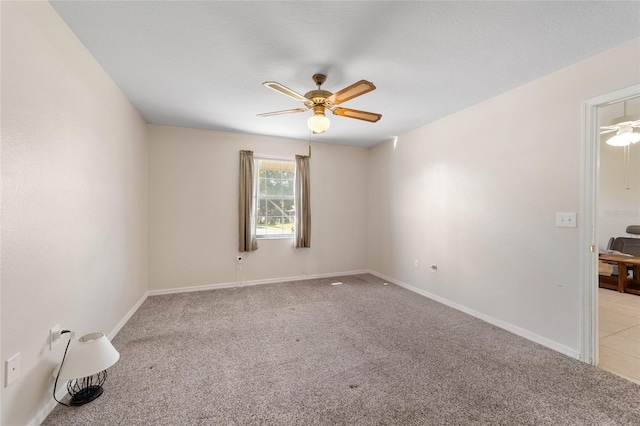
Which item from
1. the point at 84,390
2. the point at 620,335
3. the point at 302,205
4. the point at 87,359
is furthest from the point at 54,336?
the point at 620,335

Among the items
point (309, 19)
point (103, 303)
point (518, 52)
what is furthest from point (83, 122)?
point (518, 52)

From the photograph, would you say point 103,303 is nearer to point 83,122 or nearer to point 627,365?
point 83,122

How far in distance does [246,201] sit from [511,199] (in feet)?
11.5

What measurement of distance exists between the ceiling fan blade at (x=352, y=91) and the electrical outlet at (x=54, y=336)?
2554 millimetres

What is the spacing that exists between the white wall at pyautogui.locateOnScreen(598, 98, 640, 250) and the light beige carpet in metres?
4.02

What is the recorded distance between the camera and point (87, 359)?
5.39 ft

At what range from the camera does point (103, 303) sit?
7.81 ft

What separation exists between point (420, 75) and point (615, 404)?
2.76m

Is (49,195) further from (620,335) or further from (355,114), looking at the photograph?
(620,335)

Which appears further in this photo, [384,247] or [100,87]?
[384,247]

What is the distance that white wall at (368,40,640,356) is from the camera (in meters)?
2.27

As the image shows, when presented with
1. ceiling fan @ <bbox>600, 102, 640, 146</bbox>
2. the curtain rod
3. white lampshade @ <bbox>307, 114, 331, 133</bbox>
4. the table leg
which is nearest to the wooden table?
the table leg

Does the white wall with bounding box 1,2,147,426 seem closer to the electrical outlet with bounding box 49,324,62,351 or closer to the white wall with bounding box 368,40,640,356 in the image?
the electrical outlet with bounding box 49,324,62,351

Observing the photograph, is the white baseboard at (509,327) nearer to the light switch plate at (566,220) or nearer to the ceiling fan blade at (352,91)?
the light switch plate at (566,220)
